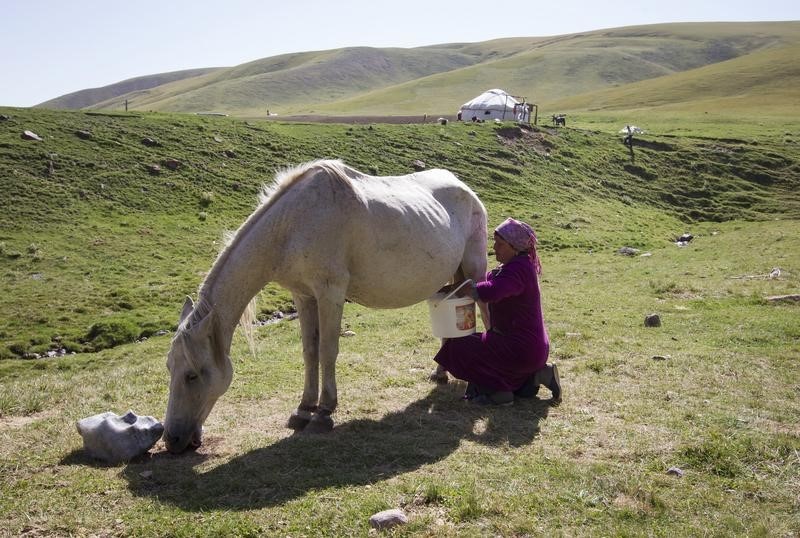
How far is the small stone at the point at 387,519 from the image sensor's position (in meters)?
4.86

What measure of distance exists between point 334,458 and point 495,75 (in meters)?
145

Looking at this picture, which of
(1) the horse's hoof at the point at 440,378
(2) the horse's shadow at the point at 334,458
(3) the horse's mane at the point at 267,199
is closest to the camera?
(2) the horse's shadow at the point at 334,458

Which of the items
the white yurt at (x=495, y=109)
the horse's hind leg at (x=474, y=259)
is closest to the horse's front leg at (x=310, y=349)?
the horse's hind leg at (x=474, y=259)

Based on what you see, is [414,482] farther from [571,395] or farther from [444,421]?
[571,395]

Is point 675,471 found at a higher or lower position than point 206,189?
lower

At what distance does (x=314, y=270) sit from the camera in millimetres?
7016

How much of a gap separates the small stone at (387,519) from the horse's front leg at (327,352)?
7.36ft

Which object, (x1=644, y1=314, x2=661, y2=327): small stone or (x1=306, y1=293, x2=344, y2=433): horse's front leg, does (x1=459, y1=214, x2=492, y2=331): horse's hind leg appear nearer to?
(x1=306, y1=293, x2=344, y2=433): horse's front leg

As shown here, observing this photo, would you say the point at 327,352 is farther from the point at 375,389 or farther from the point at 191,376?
the point at 375,389

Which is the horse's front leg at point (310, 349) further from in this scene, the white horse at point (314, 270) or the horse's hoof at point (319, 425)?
the horse's hoof at point (319, 425)

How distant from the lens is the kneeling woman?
7785 millimetres

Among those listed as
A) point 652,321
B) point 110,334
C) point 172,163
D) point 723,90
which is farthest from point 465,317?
point 723,90

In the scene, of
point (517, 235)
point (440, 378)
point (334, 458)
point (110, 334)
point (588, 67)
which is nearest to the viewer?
point (334, 458)

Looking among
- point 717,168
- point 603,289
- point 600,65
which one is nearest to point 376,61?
point 600,65
